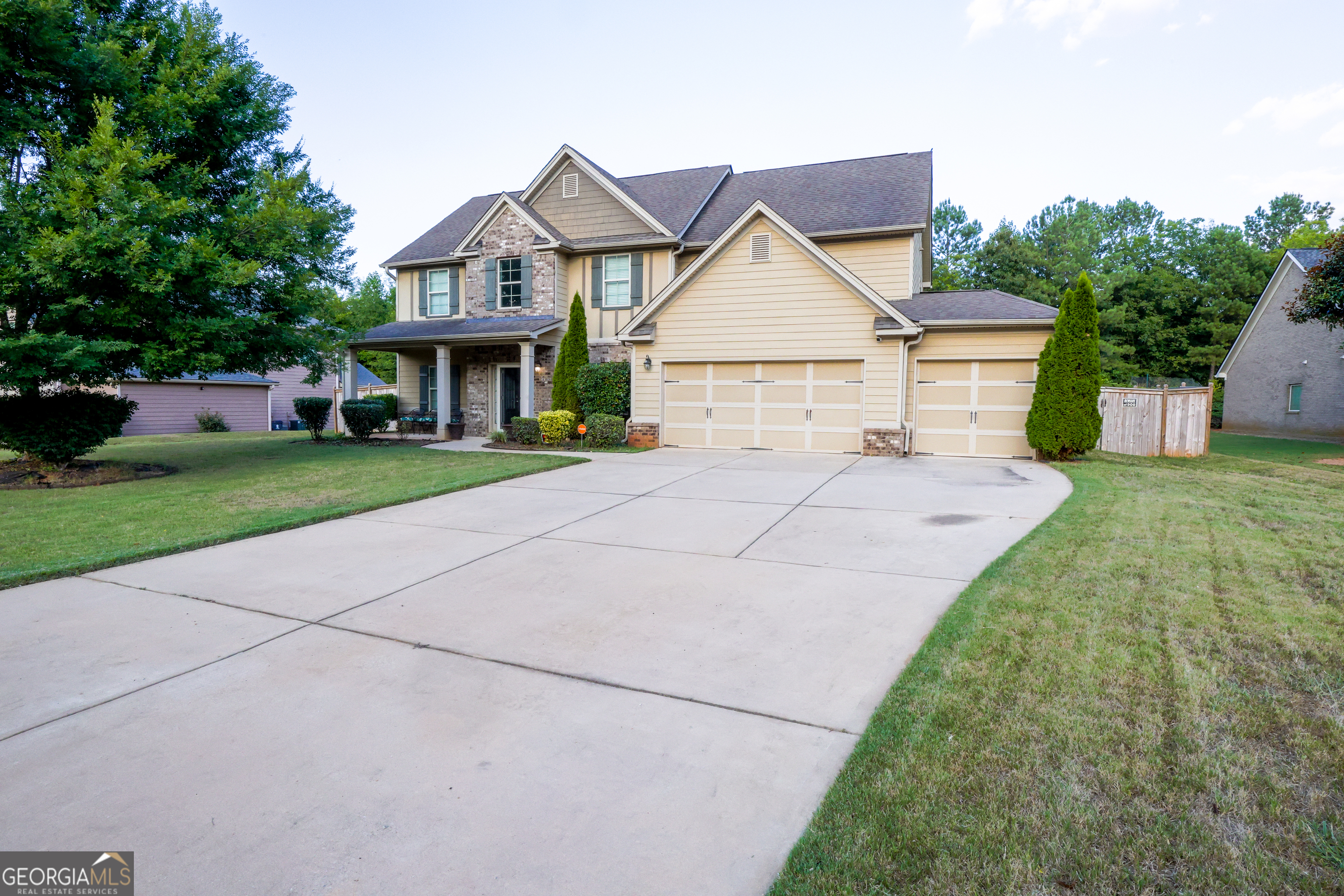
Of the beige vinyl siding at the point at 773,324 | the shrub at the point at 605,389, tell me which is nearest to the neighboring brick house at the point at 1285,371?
the beige vinyl siding at the point at 773,324

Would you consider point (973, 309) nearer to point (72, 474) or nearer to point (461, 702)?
point (461, 702)

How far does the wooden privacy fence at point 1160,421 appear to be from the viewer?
48.6ft

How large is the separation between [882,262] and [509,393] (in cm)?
1094

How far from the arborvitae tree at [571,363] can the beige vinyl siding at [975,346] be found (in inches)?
308

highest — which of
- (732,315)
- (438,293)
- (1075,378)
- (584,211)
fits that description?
(584,211)

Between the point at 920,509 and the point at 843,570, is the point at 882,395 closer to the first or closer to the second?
the point at 920,509

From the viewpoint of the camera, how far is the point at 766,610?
447cm

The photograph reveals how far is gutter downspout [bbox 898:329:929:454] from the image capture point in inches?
530

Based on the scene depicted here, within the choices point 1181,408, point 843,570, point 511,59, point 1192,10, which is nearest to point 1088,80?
point 1192,10

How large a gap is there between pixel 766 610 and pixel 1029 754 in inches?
79.8

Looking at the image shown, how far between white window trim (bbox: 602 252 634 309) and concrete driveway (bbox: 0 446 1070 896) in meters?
12.2

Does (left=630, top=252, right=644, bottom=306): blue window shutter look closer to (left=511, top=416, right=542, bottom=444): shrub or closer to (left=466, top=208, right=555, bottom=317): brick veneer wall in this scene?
(left=466, top=208, right=555, bottom=317): brick veneer wall
